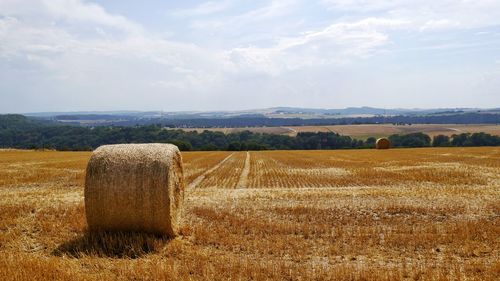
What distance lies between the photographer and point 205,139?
122688mm

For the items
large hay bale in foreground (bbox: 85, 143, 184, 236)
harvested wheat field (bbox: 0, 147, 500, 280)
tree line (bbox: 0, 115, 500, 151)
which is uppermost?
large hay bale in foreground (bbox: 85, 143, 184, 236)

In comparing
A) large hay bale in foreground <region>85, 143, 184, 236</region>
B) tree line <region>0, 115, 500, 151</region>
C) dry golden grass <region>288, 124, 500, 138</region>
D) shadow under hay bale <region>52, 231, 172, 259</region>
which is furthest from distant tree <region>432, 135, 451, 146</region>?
shadow under hay bale <region>52, 231, 172, 259</region>

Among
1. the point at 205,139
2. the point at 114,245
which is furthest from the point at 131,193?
the point at 205,139

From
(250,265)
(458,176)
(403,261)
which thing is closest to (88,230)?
(250,265)

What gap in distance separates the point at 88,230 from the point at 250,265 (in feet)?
16.6

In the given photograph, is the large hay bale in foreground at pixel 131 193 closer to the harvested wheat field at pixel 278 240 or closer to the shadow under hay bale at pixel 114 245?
the shadow under hay bale at pixel 114 245

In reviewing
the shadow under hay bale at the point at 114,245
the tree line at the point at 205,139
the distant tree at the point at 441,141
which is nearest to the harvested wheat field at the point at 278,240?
the shadow under hay bale at the point at 114,245

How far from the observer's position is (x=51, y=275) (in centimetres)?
793

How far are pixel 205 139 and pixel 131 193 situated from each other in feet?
368

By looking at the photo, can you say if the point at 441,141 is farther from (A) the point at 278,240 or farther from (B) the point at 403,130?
(A) the point at 278,240

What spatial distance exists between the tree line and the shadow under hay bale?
82.4m

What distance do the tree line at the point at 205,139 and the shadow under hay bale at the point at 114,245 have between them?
8238cm

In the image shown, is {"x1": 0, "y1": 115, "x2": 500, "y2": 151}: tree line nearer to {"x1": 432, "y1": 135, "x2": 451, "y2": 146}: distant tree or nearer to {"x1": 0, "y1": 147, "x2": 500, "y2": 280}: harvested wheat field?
{"x1": 432, "y1": 135, "x2": 451, "y2": 146}: distant tree

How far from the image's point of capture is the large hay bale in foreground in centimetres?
1094
